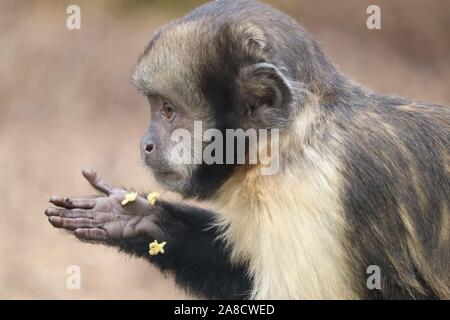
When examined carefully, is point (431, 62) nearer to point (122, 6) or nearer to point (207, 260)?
point (122, 6)

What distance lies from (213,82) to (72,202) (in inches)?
54.7

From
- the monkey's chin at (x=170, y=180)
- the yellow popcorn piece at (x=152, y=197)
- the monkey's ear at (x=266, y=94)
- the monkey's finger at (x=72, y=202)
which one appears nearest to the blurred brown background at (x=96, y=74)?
the yellow popcorn piece at (x=152, y=197)

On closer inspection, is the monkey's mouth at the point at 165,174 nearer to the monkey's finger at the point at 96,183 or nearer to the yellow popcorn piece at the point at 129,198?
the yellow popcorn piece at the point at 129,198

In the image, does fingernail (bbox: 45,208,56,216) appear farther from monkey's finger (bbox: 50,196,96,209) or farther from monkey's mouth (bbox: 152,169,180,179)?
monkey's mouth (bbox: 152,169,180,179)

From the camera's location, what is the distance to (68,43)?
48.6ft

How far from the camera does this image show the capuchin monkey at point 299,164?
518 cm

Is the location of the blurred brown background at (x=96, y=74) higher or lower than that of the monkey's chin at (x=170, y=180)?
higher

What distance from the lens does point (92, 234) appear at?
6121 millimetres

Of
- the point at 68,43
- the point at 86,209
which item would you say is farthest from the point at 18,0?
the point at 86,209

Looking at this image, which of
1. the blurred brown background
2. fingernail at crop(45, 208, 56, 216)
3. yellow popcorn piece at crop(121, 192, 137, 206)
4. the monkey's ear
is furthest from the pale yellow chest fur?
the blurred brown background

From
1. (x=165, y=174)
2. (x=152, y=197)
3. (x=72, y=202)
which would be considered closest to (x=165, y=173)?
(x=165, y=174)

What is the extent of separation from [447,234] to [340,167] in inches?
35.1

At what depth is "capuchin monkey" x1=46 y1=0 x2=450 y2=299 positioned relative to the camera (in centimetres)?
518

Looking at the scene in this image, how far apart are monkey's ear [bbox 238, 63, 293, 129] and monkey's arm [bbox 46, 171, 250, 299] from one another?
1.23 metres
